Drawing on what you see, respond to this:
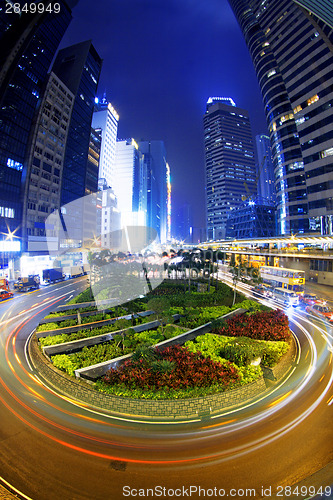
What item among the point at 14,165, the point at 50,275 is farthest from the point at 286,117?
the point at 50,275

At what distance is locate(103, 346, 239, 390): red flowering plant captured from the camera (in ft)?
29.5

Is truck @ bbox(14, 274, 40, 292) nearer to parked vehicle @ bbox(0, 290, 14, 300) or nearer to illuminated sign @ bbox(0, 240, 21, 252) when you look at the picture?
parked vehicle @ bbox(0, 290, 14, 300)

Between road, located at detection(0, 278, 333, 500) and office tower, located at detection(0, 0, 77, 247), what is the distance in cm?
5418

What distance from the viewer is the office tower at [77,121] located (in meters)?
73.6

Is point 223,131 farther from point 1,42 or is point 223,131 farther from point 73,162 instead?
point 1,42

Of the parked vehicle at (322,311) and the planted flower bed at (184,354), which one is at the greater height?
the planted flower bed at (184,354)

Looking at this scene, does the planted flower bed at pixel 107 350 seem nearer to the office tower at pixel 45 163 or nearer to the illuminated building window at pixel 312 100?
the office tower at pixel 45 163

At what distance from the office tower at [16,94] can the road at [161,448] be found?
54178 mm

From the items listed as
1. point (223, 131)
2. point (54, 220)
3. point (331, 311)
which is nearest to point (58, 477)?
point (331, 311)

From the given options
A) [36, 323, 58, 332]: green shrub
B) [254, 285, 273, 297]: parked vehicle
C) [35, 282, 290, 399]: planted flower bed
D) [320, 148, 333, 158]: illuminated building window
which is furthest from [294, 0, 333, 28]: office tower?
[320, 148, 333, 158]: illuminated building window

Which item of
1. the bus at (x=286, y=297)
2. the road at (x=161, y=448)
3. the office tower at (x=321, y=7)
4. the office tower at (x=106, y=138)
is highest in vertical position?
the office tower at (x=106, y=138)

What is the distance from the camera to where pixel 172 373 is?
9.34m

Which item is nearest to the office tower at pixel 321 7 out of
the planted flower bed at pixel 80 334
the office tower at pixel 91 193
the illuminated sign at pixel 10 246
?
the planted flower bed at pixel 80 334

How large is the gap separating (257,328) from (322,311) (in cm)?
1351
